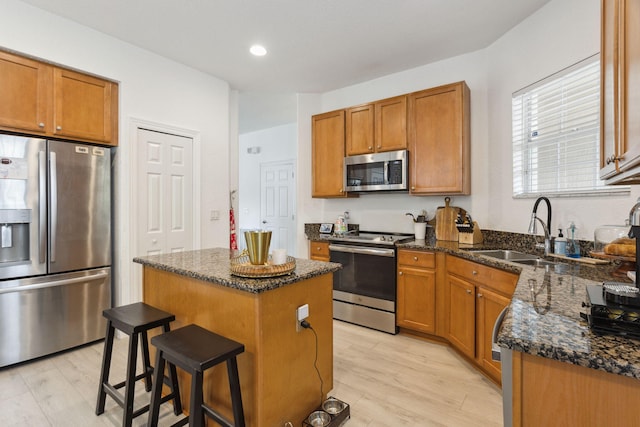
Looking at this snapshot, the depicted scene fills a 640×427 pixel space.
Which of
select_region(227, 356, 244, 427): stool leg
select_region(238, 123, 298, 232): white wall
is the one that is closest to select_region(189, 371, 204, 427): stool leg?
select_region(227, 356, 244, 427): stool leg

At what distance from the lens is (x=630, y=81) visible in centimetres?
91

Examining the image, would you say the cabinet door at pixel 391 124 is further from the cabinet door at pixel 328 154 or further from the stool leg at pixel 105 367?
the stool leg at pixel 105 367

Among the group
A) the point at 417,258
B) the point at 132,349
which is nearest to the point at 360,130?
the point at 417,258

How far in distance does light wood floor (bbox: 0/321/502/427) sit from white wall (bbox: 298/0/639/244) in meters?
1.34

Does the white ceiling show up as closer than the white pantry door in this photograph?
Yes

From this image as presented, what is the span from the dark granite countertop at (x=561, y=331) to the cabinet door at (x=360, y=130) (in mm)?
2418

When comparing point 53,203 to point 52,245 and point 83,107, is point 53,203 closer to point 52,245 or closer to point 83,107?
point 52,245

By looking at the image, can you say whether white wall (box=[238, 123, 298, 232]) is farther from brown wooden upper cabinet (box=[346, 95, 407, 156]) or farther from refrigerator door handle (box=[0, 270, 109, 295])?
refrigerator door handle (box=[0, 270, 109, 295])

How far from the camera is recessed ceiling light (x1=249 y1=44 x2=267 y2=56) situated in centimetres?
315

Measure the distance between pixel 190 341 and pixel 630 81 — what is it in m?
1.89

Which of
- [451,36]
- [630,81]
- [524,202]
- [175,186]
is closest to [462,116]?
[451,36]

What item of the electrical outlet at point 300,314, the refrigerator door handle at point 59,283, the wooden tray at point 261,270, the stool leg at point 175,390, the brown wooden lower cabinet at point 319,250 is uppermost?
the wooden tray at point 261,270

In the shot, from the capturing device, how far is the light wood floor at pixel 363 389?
1887 mm

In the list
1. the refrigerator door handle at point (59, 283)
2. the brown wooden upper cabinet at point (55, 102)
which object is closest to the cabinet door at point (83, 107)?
the brown wooden upper cabinet at point (55, 102)
